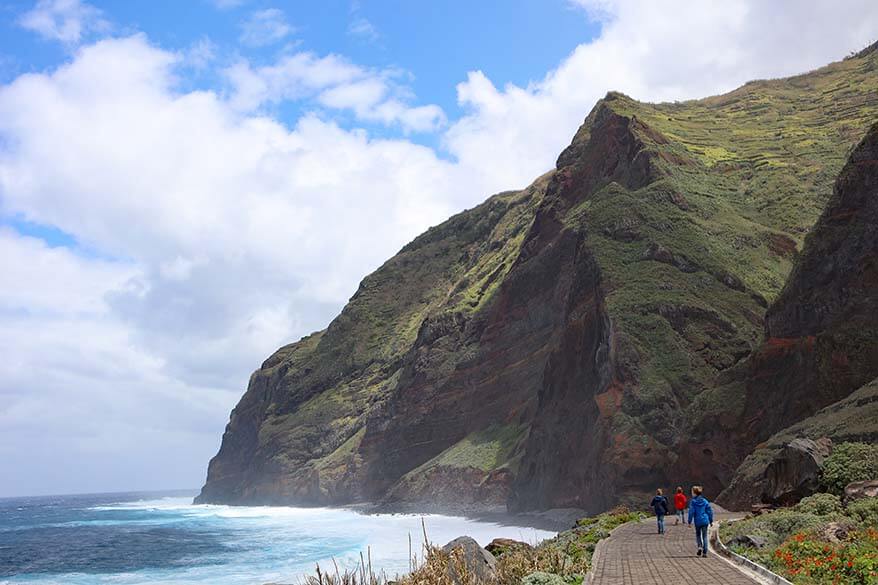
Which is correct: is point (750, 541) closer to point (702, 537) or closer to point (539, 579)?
point (702, 537)

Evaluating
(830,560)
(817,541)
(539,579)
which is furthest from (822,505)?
(539,579)

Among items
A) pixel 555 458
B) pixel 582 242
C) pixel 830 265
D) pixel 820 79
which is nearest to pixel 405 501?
pixel 555 458

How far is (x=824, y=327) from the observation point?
40.8 m

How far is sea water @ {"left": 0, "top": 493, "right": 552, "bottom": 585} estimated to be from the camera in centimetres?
4416

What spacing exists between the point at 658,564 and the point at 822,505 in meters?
7.41

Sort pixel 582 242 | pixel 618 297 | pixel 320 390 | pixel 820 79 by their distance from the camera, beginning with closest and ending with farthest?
1. pixel 618 297
2. pixel 582 242
3. pixel 820 79
4. pixel 320 390

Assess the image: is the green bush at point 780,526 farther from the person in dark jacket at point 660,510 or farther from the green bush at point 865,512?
the person in dark jacket at point 660,510

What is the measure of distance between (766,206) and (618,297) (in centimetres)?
2631

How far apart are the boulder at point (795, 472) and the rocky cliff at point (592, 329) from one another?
12231 mm

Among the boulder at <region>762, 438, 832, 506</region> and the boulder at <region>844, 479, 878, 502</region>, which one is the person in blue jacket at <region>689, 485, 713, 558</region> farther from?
the boulder at <region>762, 438, 832, 506</region>

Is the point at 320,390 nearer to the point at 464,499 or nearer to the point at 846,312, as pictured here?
the point at 464,499

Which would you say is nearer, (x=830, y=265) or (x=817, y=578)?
(x=817, y=578)

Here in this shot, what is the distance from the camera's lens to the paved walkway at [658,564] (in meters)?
14.0

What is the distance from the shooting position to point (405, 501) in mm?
85938
